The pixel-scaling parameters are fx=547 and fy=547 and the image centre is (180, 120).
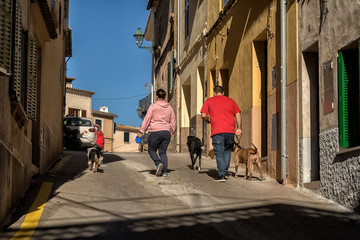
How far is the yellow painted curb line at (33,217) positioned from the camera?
5.54 metres

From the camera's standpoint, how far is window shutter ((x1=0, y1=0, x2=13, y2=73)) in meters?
5.97

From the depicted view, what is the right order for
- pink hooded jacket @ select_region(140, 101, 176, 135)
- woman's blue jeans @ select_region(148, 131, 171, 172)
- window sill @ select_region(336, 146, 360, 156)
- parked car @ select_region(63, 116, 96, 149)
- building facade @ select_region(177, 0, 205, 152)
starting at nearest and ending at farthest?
window sill @ select_region(336, 146, 360, 156) → woman's blue jeans @ select_region(148, 131, 171, 172) → pink hooded jacket @ select_region(140, 101, 176, 135) → building facade @ select_region(177, 0, 205, 152) → parked car @ select_region(63, 116, 96, 149)

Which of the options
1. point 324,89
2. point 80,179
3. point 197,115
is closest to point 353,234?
point 324,89

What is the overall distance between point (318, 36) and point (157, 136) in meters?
3.86

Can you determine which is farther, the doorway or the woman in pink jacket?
the woman in pink jacket

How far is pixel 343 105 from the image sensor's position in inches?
291

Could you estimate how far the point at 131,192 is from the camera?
8328 millimetres

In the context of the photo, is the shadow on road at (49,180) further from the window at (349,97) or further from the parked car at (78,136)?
the parked car at (78,136)

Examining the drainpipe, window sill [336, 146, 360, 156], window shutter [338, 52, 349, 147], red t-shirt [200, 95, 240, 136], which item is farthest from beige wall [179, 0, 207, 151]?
window sill [336, 146, 360, 156]

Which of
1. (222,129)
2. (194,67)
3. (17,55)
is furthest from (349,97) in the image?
(194,67)

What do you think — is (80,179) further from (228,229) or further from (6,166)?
(228,229)

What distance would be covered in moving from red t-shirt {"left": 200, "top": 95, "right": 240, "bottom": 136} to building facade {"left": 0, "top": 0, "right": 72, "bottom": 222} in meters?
3.18

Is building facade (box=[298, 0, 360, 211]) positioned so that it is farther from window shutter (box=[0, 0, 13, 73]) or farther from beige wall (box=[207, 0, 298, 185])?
window shutter (box=[0, 0, 13, 73])

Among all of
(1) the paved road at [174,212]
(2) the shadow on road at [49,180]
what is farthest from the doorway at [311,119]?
(2) the shadow on road at [49,180]
